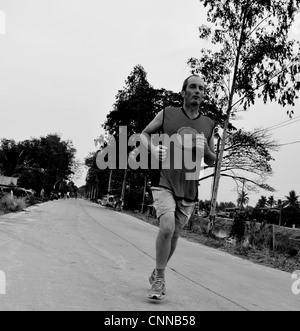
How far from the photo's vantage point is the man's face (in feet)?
12.5

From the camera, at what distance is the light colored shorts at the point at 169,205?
356 cm

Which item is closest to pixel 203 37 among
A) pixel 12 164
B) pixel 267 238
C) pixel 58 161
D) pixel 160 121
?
pixel 267 238

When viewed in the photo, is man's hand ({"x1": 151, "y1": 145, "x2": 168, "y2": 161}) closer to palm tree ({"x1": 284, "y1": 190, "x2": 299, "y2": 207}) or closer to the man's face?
the man's face

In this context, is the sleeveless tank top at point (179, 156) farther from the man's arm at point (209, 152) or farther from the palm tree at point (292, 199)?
the palm tree at point (292, 199)

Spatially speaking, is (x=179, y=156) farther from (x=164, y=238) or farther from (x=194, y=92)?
(x=164, y=238)

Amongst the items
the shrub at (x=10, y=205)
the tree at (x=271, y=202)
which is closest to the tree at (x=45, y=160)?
the shrub at (x=10, y=205)

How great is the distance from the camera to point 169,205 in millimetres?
3555

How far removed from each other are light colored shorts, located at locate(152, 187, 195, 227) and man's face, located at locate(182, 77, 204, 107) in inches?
34.0

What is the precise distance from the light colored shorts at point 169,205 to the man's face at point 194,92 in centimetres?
86

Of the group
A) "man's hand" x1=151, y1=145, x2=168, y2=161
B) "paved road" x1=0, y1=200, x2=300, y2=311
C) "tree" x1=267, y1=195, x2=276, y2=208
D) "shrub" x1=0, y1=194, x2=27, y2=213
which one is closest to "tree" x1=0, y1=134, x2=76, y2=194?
"shrub" x1=0, y1=194, x2=27, y2=213

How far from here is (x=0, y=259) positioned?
4.70 m

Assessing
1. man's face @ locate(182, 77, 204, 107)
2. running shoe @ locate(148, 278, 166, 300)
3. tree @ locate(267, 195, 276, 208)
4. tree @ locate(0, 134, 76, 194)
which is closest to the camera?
running shoe @ locate(148, 278, 166, 300)

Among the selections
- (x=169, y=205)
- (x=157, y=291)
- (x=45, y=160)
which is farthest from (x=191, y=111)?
(x=45, y=160)
